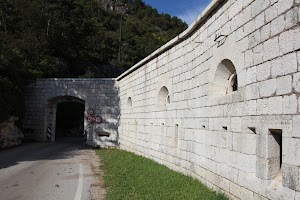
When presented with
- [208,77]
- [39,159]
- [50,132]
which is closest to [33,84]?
[50,132]

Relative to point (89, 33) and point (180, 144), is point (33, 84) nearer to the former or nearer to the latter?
point (180, 144)

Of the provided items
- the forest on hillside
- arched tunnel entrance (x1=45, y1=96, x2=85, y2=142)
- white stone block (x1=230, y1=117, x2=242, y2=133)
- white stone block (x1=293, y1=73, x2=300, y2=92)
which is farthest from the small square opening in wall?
arched tunnel entrance (x1=45, y1=96, x2=85, y2=142)

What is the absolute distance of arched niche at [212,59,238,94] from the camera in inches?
246

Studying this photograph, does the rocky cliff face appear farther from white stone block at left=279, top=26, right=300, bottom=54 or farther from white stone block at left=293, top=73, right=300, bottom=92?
white stone block at left=293, top=73, right=300, bottom=92

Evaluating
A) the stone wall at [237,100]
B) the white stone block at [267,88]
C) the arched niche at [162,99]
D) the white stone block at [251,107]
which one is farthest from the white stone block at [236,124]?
the arched niche at [162,99]

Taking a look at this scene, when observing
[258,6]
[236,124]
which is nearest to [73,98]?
[236,124]

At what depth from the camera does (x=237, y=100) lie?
5.46 meters

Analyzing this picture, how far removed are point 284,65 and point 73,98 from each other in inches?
674

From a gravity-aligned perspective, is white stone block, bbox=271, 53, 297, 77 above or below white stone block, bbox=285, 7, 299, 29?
below

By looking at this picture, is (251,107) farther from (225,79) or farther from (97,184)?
(97,184)

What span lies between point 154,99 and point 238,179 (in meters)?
6.19

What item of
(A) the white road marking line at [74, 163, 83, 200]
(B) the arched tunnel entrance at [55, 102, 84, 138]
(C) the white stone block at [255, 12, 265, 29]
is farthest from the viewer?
(B) the arched tunnel entrance at [55, 102, 84, 138]

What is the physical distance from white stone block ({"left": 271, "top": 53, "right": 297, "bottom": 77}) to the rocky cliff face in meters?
13.8

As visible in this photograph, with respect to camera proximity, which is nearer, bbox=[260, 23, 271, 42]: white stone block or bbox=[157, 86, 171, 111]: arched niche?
bbox=[260, 23, 271, 42]: white stone block
